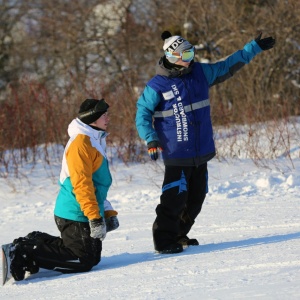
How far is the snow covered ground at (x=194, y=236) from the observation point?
4422 millimetres

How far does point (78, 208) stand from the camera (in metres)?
5.11

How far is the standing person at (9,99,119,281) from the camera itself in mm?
4992

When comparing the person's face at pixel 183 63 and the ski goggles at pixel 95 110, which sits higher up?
the person's face at pixel 183 63

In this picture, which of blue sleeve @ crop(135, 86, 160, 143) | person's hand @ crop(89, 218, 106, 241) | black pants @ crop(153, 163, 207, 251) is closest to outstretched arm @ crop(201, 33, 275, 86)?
blue sleeve @ crop(135, 86, 160, 143)

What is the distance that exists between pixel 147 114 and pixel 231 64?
0.76 meters

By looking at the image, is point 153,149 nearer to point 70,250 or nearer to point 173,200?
point 173,200

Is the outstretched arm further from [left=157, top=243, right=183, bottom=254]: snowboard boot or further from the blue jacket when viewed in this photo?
[left=157, top=243, right=183, bottom=254]: snowboard boot

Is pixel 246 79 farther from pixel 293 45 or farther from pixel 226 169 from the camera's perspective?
pixel 226 169

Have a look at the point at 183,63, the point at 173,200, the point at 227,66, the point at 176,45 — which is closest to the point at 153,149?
the point at 173,200

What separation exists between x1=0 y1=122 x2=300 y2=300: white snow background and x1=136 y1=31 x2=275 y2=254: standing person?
29 centimetres

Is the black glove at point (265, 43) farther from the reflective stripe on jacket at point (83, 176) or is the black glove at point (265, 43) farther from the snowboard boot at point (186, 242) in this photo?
the snowboard boot at point (186, 242)

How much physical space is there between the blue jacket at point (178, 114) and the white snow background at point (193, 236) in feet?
2.41

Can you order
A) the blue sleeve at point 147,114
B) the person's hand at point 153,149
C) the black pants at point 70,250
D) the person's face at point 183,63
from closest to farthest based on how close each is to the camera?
the black pants at point 70,250, the person's hand at point 153,149, the blue sleeve at point 147,114, the person's face at point 183,63

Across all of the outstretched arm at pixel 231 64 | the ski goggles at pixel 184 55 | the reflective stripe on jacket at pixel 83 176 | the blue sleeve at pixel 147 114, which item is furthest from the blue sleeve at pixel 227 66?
the reflective stripe on jacket at pixel 83 176
